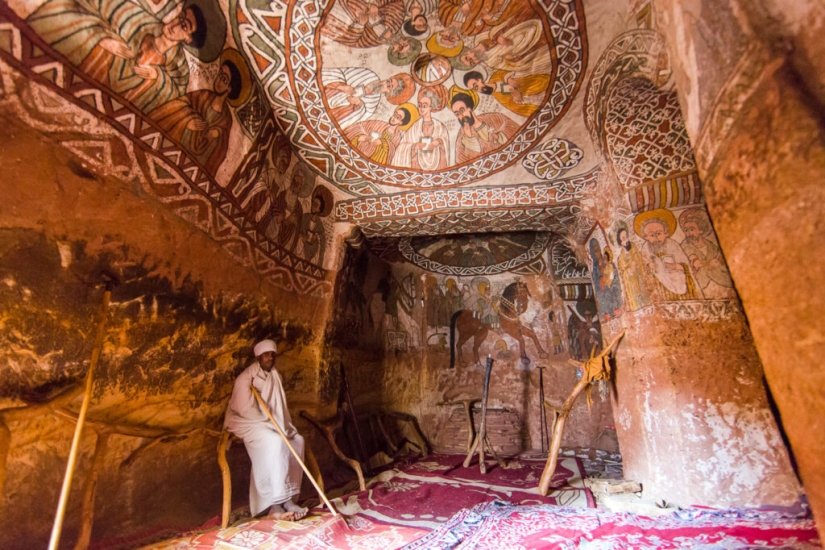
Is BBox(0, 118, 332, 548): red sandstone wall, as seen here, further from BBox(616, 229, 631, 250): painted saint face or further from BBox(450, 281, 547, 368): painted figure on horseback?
BBox(450, 281, 547, 368): painted figure on horseback

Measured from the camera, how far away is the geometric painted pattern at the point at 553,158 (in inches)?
193

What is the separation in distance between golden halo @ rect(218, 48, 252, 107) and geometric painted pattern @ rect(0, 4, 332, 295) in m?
0.45

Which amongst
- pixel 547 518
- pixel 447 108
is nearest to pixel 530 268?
pixel 447 108

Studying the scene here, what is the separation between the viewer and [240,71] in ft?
12.9

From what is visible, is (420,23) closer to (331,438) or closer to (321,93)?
(321,93)

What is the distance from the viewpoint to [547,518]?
3688 millimetres

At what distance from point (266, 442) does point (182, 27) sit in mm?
3892

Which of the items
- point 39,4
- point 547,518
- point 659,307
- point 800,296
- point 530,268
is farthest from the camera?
point 530,268

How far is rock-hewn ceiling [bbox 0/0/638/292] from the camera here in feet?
9.21

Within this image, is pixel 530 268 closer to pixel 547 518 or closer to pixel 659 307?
pixel 659 307

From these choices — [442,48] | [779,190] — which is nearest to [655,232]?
[442,48]

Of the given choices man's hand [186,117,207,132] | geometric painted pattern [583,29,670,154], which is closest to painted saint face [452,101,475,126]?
geometric painted pattern [583,29,670,154]

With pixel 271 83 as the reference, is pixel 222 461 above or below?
below

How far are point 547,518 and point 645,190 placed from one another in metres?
3.57
